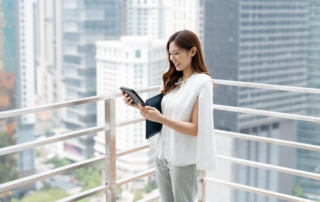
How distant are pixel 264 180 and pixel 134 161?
2.33m

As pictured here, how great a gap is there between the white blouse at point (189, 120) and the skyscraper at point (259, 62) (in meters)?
7.22

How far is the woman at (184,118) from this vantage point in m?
1.89

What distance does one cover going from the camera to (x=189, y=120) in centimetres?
193

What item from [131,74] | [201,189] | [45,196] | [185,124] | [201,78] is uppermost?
[201,78]

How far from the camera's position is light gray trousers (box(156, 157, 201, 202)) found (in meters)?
1.94

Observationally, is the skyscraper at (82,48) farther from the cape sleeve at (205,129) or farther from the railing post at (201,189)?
the cape sleeve at (205,129)

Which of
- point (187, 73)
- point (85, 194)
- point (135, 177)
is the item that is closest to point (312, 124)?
point (135, 177)

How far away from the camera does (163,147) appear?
2.00 metres

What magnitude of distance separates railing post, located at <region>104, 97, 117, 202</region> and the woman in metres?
0.31

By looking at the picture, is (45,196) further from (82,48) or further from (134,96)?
(134,96)

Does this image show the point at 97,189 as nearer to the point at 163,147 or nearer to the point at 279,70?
the point at 163,147

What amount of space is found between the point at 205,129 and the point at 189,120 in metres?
0.07

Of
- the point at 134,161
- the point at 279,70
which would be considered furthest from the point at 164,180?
the point at 279,70

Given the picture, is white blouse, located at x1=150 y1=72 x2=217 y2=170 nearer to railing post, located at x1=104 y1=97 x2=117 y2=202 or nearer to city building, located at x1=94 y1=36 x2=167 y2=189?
railing post, located at x1=104 y1=97 x2=117 y2=202
